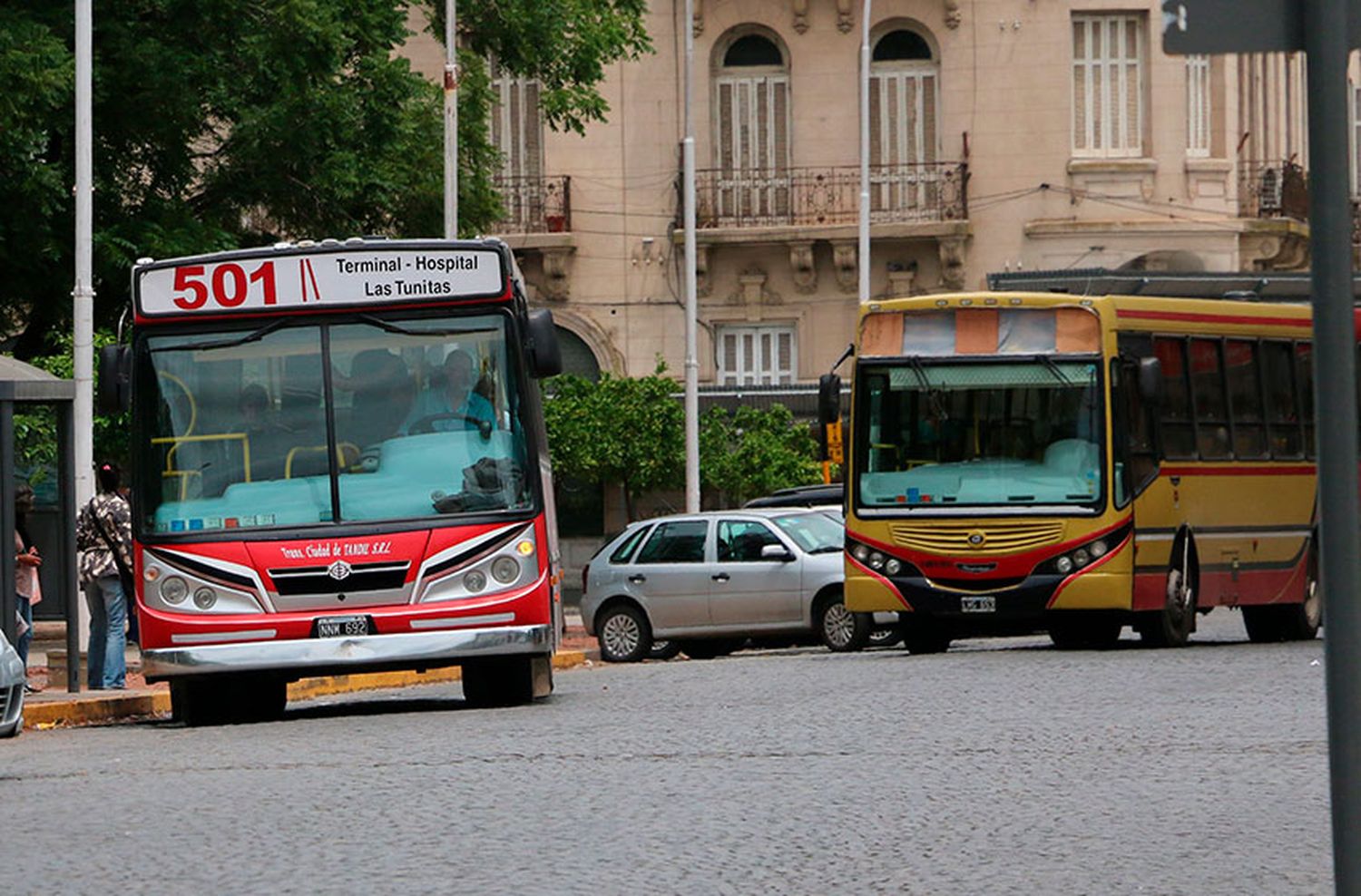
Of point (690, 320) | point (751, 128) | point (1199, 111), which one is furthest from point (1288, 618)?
point (751, 128)

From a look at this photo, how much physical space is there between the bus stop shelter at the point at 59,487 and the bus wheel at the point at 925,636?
23.6 ft

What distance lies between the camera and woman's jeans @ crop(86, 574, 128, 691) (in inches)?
808

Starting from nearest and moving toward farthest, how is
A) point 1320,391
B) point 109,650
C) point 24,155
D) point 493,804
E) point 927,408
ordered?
point 1320,391, point 493,804, point 109,650, point 927,408, point 24,155

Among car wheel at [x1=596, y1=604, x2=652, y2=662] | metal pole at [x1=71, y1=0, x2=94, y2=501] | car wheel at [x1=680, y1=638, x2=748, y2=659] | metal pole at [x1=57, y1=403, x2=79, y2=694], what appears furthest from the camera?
car wheel at [x1=596, y1=604, x2=652, y2=662]

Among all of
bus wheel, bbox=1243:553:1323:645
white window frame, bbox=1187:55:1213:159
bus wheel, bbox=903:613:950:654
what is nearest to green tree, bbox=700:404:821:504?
white window frame, bbox=1187:55:1213:159

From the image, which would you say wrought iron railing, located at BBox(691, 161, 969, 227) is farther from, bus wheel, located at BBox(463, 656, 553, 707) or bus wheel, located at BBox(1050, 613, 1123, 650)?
bus wheel, located at BBox(463, 656, 553, 707)

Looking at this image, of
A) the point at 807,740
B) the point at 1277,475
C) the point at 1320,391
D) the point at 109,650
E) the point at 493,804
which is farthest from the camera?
the point at 1277,475

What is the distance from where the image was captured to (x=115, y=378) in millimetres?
16672

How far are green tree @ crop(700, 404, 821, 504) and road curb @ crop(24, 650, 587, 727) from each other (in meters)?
16.8

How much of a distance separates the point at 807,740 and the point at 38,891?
5517mm

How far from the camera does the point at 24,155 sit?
2789 centimetres

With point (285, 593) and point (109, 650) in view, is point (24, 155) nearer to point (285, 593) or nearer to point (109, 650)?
point (109, 650)

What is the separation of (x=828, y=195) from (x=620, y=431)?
20.3 feet

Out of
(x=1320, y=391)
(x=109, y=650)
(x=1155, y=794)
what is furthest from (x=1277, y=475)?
(x=1320, y=391)
